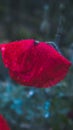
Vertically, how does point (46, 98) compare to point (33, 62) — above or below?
below

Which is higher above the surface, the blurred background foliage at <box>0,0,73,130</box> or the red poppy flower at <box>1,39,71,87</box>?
the red poppy flower at <box>1,39,71,87</box>

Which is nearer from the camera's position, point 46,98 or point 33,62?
point 33,62

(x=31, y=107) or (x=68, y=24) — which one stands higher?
(x=68, y=24)

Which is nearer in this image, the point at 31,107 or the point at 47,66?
the point at 47,66

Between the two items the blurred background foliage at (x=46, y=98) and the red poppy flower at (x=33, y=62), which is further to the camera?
the blurred background foliage at (x=46, y=98)

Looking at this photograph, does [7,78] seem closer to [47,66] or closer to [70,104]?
[70,104]

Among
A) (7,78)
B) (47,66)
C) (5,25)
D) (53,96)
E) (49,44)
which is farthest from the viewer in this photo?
(5,25)

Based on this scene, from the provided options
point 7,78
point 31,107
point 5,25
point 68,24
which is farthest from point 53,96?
point 5,25

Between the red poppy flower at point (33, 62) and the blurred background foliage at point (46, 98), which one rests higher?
the red poppy flower at point (33, 62)
